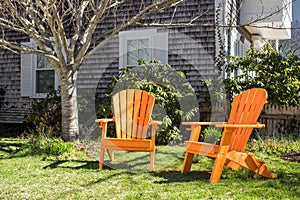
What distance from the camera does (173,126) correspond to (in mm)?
6891

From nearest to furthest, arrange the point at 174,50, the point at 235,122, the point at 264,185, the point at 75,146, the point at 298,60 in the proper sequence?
the point at 264,185 < the point at 235,122 < the point at 75,146 < the point at 298,60 < the point at 174,50

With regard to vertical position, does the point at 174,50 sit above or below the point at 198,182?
above

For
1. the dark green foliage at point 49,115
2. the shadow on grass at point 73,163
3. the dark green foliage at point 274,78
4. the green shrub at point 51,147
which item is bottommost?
the shadow on grass at point 73,163

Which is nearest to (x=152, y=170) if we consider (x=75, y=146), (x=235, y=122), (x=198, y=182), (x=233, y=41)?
(x=198, y=182)

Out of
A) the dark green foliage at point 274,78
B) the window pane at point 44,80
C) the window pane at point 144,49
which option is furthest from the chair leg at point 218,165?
the window pane at point 44,80

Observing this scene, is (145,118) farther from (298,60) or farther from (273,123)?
(298,60)

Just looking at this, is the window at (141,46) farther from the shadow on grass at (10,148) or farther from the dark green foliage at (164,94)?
the shadow on grass at (10,148)

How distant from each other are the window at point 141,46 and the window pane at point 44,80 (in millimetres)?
1924

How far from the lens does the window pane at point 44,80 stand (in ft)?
31.3

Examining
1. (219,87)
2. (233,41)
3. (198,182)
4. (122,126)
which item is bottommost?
(198,182)

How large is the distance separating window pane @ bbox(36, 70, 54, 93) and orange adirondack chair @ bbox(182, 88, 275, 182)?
5.78m

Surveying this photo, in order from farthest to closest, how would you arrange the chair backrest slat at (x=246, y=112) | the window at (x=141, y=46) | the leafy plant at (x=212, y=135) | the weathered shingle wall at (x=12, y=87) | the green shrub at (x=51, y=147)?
the weathered shingle wall at (x=12, y=87) < the window at (x=141, y=46) < the leafy plant at (x=212, y=135) < the green shrub at (x=51, y=147) < the chair backrest slat at (x=246, y=112)

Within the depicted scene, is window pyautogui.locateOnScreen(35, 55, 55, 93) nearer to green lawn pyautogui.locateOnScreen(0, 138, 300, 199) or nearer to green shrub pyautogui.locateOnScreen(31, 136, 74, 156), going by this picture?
green shrub pyautogui.locateOnScreen(31, 136, 74, 156)

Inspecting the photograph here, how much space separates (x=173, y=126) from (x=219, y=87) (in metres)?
1.34
